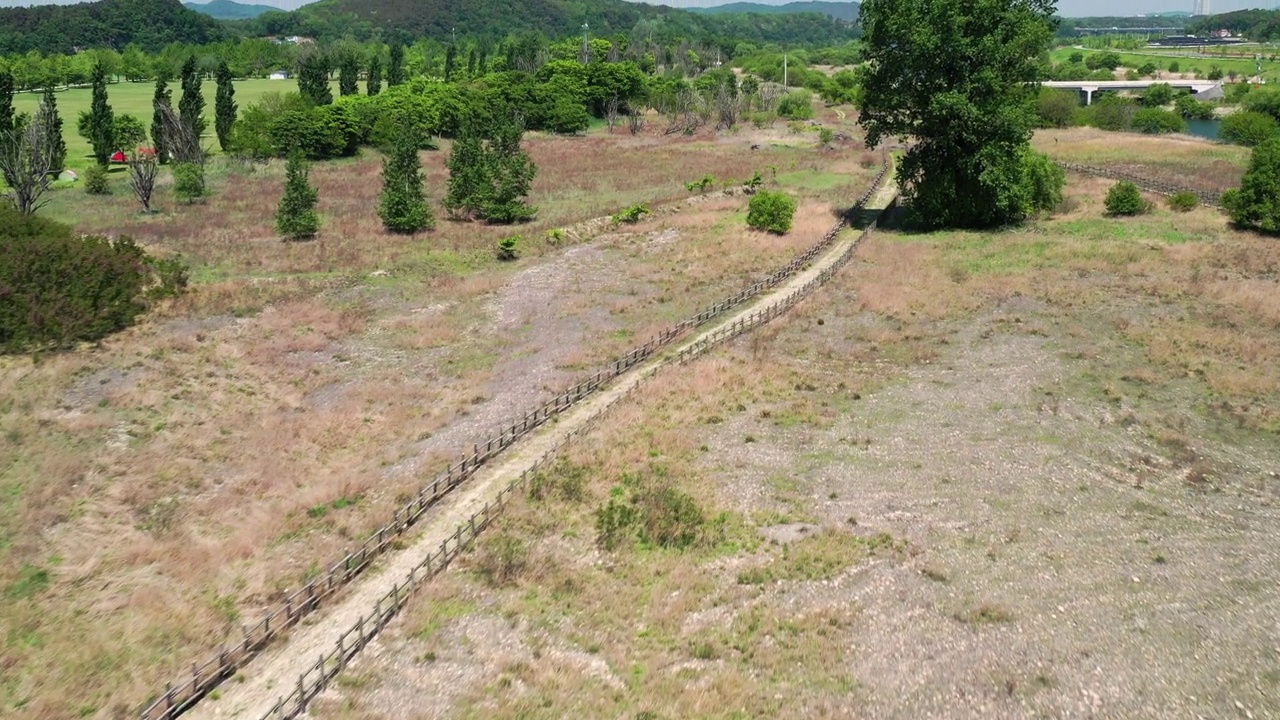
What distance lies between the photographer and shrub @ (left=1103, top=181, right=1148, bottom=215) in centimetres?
6384

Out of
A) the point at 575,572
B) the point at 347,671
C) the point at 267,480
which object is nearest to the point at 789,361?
the point at 575,572

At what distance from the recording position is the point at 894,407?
35844mm

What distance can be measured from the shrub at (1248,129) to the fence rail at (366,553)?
100242 millimetres

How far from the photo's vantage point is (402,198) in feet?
211

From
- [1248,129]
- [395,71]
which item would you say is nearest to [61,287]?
[1248,129]

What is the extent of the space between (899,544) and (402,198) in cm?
4832

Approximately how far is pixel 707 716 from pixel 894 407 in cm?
1988

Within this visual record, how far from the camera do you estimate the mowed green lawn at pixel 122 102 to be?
10660 centimetres

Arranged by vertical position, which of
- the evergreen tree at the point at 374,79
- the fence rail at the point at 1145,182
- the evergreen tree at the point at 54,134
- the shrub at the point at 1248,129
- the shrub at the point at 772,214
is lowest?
the shrub at the point at 772,214

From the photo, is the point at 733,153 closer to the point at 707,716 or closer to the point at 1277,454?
the point at 1277,454

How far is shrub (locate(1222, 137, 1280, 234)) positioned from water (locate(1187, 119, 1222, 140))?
8874 centimetres

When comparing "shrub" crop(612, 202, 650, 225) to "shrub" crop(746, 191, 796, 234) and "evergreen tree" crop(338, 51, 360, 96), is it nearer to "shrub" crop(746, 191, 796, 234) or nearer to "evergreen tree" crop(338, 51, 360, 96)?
"shrub" crop(746, 191, 796, 234)

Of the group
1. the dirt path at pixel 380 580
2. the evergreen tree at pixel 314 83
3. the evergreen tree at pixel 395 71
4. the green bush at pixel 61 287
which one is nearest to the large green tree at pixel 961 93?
the dirt path at pixel 380 580

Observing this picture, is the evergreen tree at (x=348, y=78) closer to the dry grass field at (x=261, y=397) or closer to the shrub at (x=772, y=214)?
the dry grass field at (x=261, y=397)
